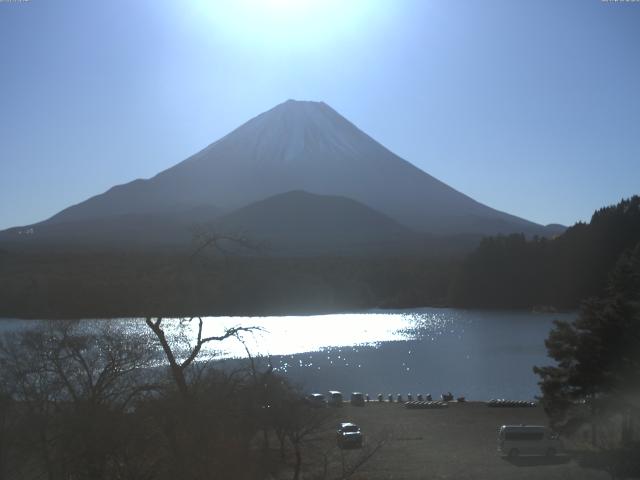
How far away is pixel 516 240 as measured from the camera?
5247 cm

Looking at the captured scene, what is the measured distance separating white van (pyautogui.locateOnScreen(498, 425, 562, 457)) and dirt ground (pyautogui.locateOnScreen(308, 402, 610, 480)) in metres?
0.12

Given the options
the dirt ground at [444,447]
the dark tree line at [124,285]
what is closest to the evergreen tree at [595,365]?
the dirt ground at [444,447]

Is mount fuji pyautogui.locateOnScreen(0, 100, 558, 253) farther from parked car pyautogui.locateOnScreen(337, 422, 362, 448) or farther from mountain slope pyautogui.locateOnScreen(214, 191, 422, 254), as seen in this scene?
parked car pyautogui.locateOnScreen(337, 422, 362, 448)

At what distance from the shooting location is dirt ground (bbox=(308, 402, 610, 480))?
383 inches

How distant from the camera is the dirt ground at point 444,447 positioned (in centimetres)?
973

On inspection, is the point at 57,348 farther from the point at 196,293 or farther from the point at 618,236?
the point at 618,236

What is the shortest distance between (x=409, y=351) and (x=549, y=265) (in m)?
22.6

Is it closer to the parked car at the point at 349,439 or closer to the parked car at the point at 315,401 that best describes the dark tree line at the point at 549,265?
the parked car at the point at 315,401

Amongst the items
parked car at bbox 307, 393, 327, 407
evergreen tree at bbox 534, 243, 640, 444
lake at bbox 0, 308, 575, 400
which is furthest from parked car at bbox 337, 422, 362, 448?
evergreen tree at bbox 534, 243, 640, 444

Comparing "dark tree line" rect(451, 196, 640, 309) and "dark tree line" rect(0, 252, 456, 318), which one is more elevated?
"dark tree line" rect(451, 196, 640, 309)

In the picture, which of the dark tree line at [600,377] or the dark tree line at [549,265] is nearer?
the dark tree line at [600,377]

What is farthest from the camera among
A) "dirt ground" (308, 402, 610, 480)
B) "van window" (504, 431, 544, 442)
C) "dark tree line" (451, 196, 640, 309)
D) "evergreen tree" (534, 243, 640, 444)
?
"dark tree line" (451, 196, 640, 309)

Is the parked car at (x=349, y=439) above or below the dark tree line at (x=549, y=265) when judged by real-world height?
below

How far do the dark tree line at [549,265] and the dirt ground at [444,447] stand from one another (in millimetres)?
32188
